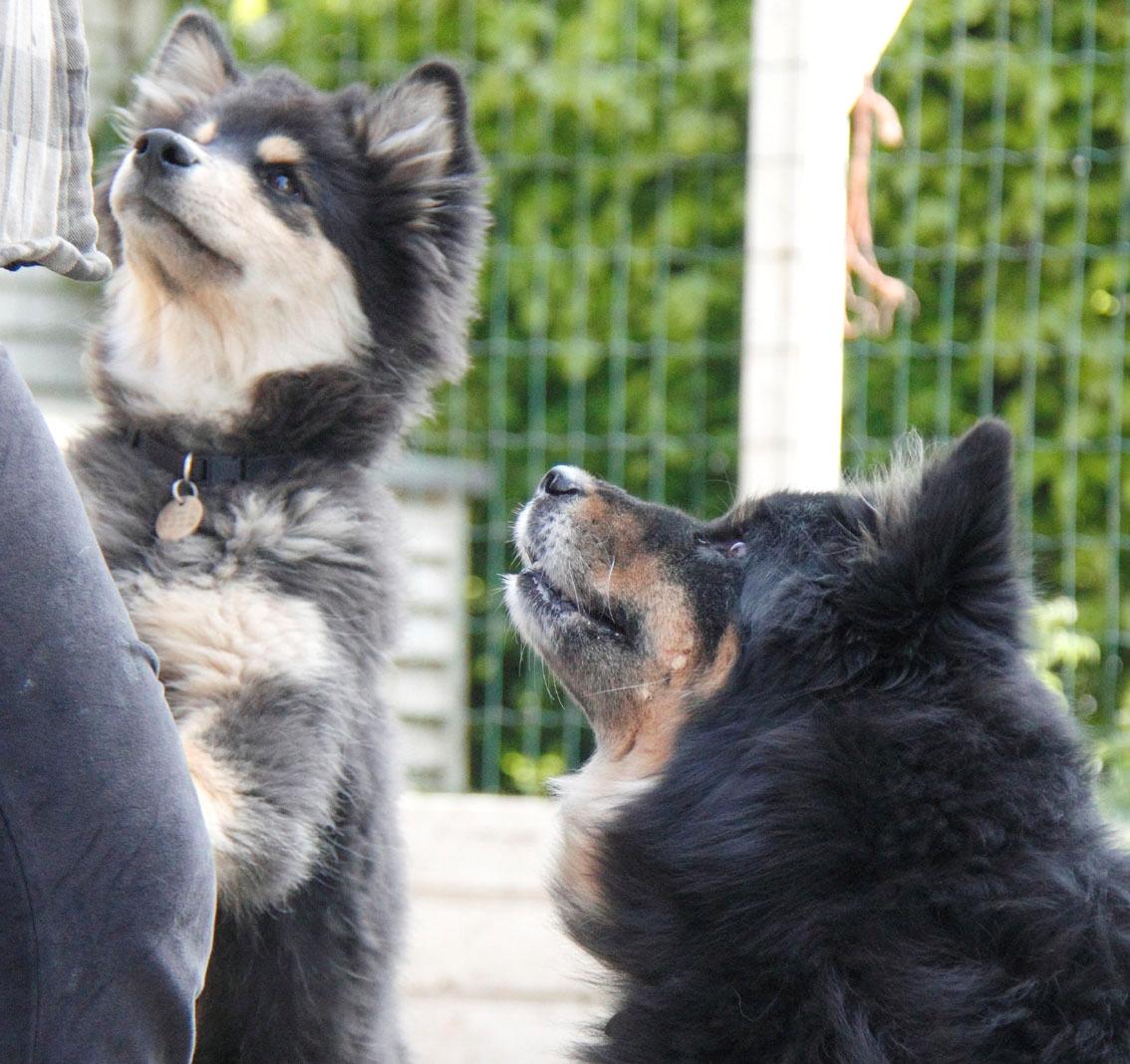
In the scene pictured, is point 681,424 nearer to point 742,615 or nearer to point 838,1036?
point 742,615

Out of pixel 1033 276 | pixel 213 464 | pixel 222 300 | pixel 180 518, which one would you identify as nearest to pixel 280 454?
pixel 213 464

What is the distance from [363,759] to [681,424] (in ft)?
7.19

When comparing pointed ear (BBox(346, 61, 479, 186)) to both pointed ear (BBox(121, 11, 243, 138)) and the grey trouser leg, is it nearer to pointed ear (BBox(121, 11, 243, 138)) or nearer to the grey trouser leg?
pointed ear (BBox(121, 11, 243, 138))

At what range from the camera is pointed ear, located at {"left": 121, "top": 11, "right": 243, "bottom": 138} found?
3.21 meters

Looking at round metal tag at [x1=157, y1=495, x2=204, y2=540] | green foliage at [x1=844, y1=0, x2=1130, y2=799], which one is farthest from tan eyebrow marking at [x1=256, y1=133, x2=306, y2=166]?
green foliage at [x1=844, y1=0, x2=1130, y2=799]

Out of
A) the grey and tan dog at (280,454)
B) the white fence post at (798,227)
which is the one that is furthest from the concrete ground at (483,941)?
the grey and tan dog at (280,454)

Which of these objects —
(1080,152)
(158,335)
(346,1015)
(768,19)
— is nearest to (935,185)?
(1080,152)

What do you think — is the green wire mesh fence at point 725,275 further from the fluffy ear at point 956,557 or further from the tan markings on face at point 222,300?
the fluffy ear at point 956,557

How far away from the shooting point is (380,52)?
16.4ft

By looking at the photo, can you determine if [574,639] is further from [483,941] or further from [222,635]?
[483,941]

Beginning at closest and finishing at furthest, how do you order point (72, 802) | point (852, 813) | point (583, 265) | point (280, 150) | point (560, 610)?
point (72, 802), point (852, 813), point (560, 610), point (280, 150), point (583, 265)

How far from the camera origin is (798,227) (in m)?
3.84

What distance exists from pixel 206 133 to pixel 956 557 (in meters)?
1.93

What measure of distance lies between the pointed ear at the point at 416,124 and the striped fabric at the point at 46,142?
1.43 metres
